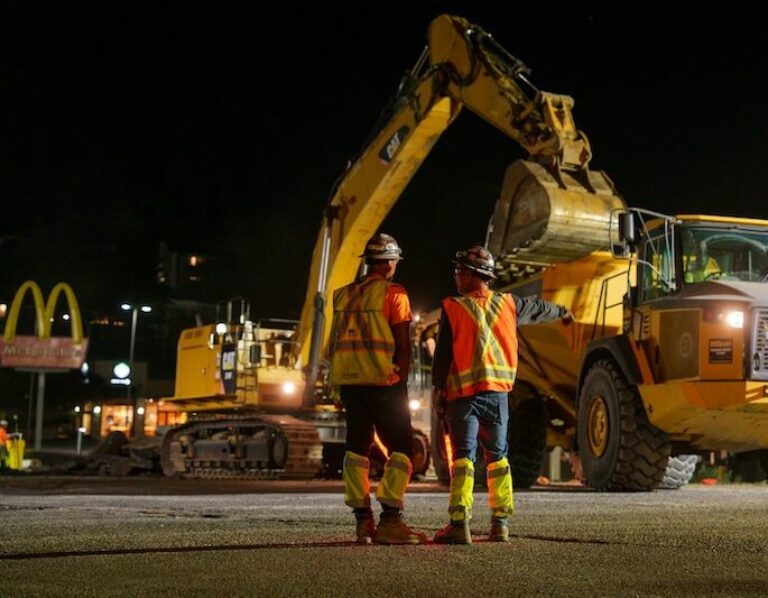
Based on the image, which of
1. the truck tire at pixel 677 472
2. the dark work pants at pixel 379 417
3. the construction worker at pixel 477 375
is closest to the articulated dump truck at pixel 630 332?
the truck tire at pixel 677 472

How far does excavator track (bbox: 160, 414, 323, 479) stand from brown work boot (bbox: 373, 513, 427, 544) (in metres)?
13.1

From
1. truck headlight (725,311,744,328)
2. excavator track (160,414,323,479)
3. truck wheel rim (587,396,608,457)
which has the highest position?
truck headlight (725,311,744,328)

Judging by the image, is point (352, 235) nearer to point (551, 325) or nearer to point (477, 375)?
point (551, 325)

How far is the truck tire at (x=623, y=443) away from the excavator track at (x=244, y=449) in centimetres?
786

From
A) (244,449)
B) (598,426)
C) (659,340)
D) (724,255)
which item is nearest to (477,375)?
(659,340)

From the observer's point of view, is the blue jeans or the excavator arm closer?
the blue jeans

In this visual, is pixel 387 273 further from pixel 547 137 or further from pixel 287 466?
pixel 287 466

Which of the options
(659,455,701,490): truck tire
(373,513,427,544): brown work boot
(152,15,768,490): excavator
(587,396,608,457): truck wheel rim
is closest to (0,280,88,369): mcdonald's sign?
(152,15,768,490): excavator

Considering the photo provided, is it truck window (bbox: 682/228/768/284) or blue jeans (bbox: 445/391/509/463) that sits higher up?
truck window (bbox: 682/228/768/284)

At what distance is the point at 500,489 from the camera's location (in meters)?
6.38

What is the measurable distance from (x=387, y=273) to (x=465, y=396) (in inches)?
35.6

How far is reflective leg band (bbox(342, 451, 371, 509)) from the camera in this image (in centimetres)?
623

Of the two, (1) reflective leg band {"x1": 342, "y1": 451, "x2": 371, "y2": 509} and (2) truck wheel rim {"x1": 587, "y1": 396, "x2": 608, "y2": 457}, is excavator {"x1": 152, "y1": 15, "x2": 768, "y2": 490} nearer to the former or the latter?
(2) truck wheel rim {"x1": 587, "y1": 396, "x2": 608, "y2": 457}

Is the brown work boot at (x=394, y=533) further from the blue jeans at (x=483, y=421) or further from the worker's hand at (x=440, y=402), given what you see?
the worker's hand at (x=440, y=402)
